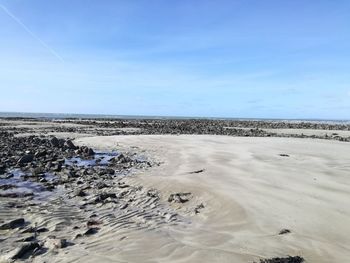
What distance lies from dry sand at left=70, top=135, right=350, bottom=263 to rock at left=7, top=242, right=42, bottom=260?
0.57 meters

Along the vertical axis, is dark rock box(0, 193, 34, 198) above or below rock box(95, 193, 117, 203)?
below

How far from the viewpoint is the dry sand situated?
261 inches

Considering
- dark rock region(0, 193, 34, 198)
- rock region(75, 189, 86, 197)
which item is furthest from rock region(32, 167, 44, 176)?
rock region(75, 189, 86, 197)

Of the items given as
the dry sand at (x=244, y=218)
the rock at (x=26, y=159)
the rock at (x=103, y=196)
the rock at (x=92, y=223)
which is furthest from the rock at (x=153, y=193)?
the rock at (x=26, y=159)

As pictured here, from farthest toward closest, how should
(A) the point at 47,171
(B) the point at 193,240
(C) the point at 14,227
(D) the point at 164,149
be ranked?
1. (D) the point at 164,149
2. (A) the point at 47,171
3. (C) the point at 14,227
4. (B) the point at 193,240

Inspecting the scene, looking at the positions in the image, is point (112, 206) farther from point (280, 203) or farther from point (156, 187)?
point (280, 203)

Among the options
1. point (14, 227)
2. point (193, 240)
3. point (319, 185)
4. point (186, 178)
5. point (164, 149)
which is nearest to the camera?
point (193, 240)

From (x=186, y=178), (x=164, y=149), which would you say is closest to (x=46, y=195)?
(x=186, y=178)

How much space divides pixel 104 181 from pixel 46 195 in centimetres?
230

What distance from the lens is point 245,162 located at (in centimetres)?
1587

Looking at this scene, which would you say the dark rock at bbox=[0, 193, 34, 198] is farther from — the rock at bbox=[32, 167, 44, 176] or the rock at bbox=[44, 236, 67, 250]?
the rock at bbox=[44, 236, 67, 250]

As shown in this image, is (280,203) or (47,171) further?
(47,171)

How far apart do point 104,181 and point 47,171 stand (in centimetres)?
311

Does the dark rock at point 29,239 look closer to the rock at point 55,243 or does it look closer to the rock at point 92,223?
the rock at point 55,243
